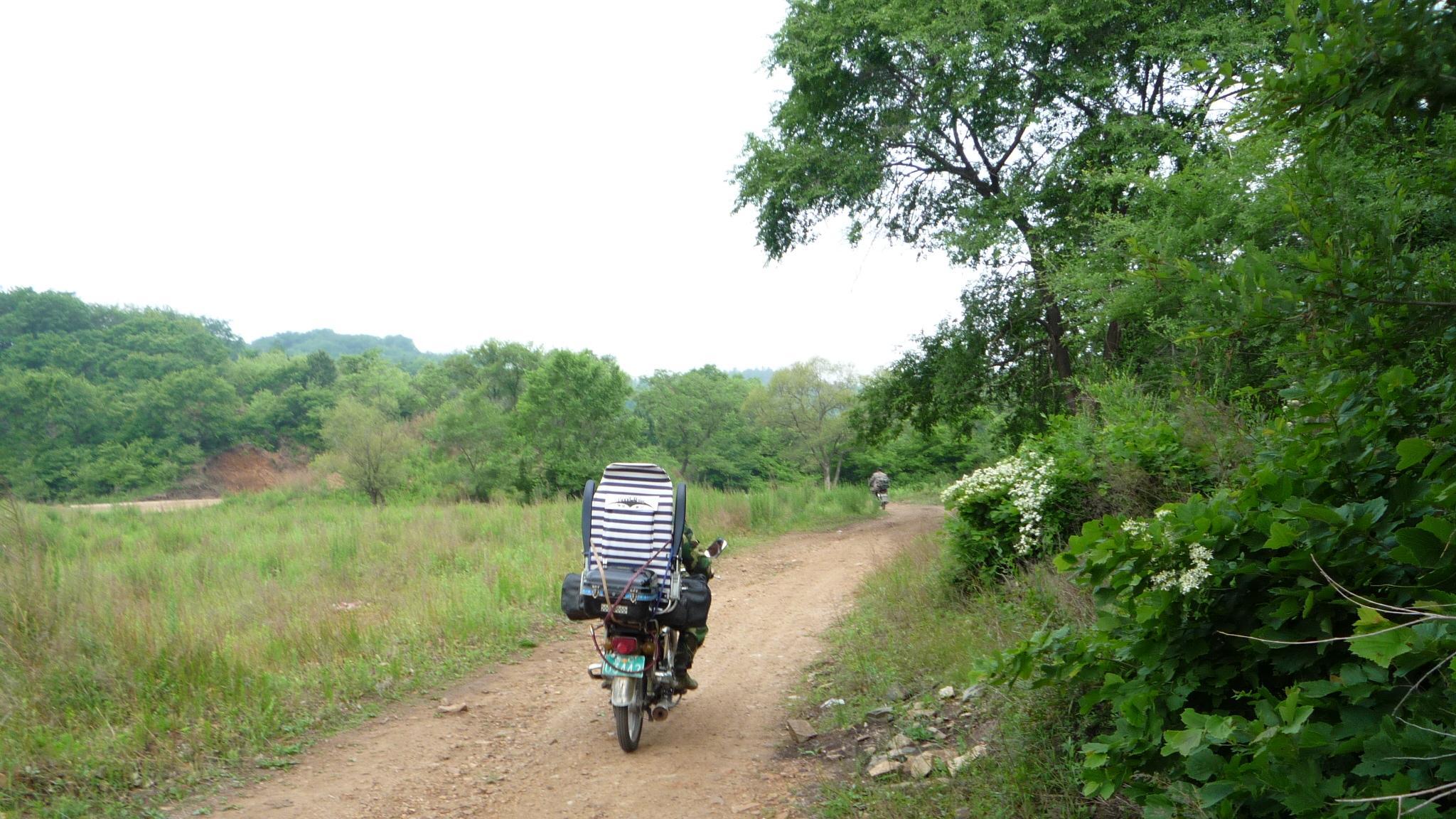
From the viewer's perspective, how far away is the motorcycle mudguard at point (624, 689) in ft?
19.1

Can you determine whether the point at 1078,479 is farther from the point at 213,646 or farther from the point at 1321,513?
the point at 213,646

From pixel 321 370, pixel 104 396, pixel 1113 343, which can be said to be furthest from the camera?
pixel 321 370

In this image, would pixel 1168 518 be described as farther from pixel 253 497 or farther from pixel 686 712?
pixel 253 497

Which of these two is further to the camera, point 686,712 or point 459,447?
point 459,447

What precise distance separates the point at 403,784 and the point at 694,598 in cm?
232

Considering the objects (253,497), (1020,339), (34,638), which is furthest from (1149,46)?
(253,497)

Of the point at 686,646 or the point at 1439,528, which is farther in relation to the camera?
the point at 686,646

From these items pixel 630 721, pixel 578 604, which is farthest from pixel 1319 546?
pixel 630 721

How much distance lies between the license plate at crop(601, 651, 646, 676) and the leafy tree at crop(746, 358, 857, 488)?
45.6 meters

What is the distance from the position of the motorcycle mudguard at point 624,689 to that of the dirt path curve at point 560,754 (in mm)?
444

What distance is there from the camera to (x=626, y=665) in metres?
5.80

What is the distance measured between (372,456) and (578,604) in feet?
120

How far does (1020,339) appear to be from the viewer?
18484mm

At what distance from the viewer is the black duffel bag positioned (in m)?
5.96
